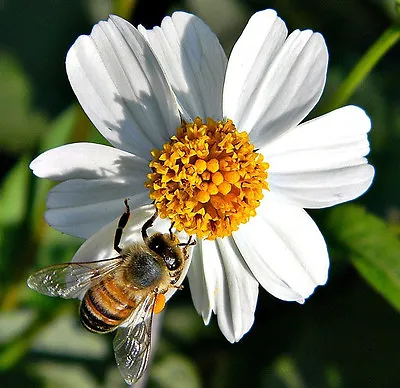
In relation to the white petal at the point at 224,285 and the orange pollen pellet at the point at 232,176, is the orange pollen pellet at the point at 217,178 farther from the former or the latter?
the white petal at the point at 224,285

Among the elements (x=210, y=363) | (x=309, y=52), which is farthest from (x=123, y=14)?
(x=210, y=363)

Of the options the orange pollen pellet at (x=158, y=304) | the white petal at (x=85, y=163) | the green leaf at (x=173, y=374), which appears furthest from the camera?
the green leaf at (x=173, y=374)

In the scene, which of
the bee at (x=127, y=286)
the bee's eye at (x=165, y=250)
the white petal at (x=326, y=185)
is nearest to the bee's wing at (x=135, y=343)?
the bee at (x=127, y=286)

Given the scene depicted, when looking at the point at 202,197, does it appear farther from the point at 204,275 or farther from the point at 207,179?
the point at 204,275

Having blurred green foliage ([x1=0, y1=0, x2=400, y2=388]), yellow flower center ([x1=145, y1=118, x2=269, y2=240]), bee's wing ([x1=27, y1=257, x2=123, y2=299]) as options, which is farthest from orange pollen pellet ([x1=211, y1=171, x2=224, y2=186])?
blurred green foliage ([x1=0, y1=0, x2=400, y2=388])

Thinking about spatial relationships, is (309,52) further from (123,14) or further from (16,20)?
(16,20)
